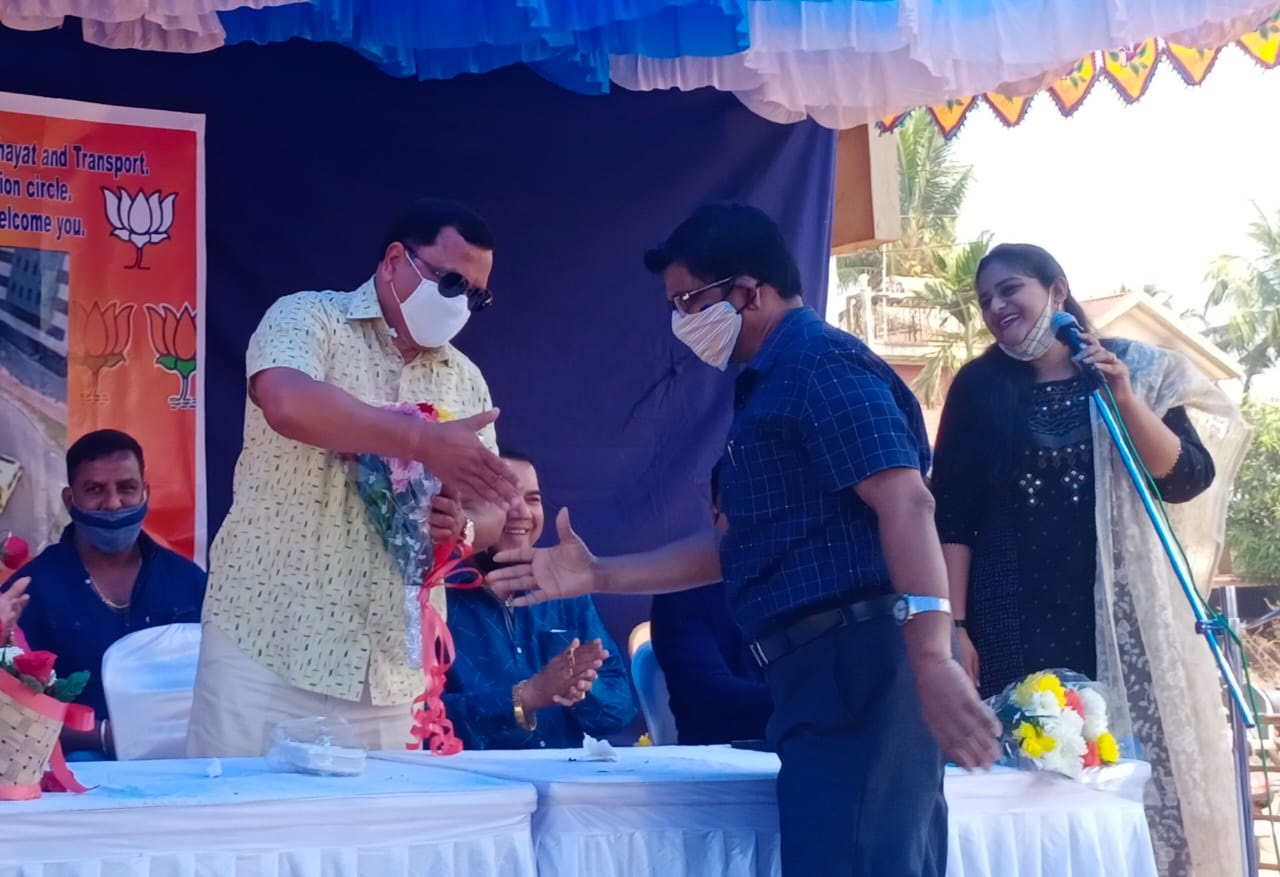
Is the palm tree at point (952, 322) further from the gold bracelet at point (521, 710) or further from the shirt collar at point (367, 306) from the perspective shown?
the shirt collar at point (367, 306)

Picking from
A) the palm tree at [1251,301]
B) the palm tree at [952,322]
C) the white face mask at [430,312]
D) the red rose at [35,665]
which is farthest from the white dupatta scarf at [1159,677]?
the palm tree at [1251,301]

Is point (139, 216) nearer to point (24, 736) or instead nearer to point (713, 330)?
point (713, 330)

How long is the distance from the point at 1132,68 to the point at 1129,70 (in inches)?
0.6

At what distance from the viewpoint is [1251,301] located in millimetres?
31844

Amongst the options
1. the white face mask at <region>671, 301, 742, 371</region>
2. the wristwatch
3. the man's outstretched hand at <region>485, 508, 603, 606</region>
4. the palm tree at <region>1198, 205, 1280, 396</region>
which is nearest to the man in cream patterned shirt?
the man's outstretched hand at <region>485, 508, 603, 606</region>

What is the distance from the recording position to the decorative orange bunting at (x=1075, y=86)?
191 inches

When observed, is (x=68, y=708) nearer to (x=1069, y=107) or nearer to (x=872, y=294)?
(x=1069, y=107)

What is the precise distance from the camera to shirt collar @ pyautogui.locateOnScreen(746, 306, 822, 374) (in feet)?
7.54

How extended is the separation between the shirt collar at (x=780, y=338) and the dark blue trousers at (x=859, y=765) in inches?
17.0


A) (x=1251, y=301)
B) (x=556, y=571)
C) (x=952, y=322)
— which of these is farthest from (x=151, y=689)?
(x=1251, y=301)

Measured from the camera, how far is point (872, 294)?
87.1ft

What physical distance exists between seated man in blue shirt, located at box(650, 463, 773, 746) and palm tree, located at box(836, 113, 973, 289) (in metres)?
23.3

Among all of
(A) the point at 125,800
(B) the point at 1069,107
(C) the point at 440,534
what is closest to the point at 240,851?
(A) the point at 125,800

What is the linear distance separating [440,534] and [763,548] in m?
0.71
